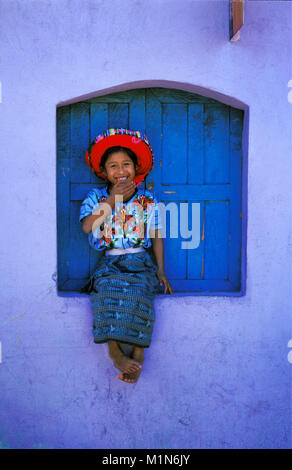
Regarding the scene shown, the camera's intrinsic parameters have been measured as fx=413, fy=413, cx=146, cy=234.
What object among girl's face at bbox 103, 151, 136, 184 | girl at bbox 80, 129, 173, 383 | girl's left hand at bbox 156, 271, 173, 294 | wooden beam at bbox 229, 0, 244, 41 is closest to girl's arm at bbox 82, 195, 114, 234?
girl at bbox 80, 129, 173, 383

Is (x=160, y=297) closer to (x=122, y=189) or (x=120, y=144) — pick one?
(x=122, y=189)

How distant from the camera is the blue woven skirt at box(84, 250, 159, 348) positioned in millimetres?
2473

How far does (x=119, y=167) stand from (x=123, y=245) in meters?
0.51

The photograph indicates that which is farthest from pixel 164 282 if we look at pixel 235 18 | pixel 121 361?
pixel 235 18

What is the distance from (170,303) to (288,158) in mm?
1237

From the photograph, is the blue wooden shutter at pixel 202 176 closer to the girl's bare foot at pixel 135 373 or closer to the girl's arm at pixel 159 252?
the girl's arm at pixel 159 252

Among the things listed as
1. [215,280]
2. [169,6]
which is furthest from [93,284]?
[169,6]

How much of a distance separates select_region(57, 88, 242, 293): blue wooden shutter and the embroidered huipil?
0.14m

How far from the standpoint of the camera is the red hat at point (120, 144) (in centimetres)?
260

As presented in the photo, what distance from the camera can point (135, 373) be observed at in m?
2.53

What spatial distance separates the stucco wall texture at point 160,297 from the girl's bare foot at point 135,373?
0.49 feet

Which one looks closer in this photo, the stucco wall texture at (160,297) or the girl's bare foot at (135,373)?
the girl's bare foot at (135,373)

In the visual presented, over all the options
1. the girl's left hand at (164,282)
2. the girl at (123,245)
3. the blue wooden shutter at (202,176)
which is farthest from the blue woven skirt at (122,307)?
the blue wooden shutter at (202,176)

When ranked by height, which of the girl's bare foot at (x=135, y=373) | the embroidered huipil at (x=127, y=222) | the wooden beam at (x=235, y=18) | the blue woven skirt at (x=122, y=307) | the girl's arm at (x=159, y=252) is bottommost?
the girl's bare foot at (x=135, y=373)
